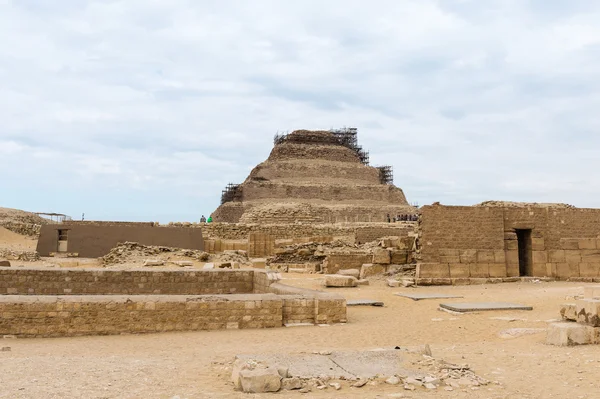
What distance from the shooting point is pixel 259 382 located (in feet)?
14.0

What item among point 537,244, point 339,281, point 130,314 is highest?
point 537,244

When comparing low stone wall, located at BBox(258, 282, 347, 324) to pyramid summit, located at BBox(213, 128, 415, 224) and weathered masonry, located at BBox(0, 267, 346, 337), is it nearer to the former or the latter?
weathered masonry, located at BBox(0, 267, 346, 337)

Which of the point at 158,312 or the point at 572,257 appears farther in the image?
the point at 572,257

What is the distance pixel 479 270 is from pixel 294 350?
9.89 meters

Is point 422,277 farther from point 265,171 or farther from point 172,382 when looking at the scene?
point 265,171

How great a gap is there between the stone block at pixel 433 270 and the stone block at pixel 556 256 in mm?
3151

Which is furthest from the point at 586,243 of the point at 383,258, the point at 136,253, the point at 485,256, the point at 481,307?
the point at 136,253

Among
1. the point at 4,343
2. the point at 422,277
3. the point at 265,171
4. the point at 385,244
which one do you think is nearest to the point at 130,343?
the point at 4,343

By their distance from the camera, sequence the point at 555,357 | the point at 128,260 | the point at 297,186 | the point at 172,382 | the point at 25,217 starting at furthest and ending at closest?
the point at 297,186
the point at 25,217
the point at 128,260
the point at 555,357
the point at 172,382

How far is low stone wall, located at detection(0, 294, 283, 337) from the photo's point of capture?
7395mm

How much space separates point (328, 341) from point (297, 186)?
2155 inches

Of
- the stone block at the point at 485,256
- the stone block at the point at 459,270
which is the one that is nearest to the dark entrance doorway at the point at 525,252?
the stone block at the point at 485,256

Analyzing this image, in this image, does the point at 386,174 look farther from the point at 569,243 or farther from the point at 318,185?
the point at 569,243

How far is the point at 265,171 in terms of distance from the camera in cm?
6656
